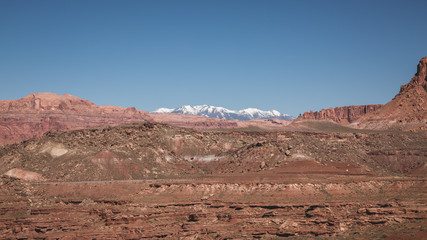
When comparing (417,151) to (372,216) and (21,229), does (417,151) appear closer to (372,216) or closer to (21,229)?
(372,216)

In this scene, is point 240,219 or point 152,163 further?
point 152,163

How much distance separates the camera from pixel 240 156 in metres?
118

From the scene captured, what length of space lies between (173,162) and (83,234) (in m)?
68.1

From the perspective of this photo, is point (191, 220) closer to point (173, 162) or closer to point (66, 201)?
point (66, 201)

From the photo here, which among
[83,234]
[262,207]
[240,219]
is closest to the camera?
[83,234]

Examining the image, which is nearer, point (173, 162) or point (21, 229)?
point (21, 229)

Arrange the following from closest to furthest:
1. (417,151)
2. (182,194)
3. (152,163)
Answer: (182,194) < (152,163) < (417,151)

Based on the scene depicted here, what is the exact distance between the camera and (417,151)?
145m

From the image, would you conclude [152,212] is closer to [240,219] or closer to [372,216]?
Result: [240,219]

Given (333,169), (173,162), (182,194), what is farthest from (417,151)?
(182,194)

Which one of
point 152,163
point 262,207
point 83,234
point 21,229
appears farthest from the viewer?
point 152,163

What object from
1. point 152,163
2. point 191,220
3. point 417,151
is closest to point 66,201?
point 191,220

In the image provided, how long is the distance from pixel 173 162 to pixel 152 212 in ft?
183

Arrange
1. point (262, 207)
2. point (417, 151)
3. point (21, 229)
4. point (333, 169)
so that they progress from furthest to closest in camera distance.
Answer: point (417, 151) < point (333, 169) < point (262, 207) < point (21, 229)
